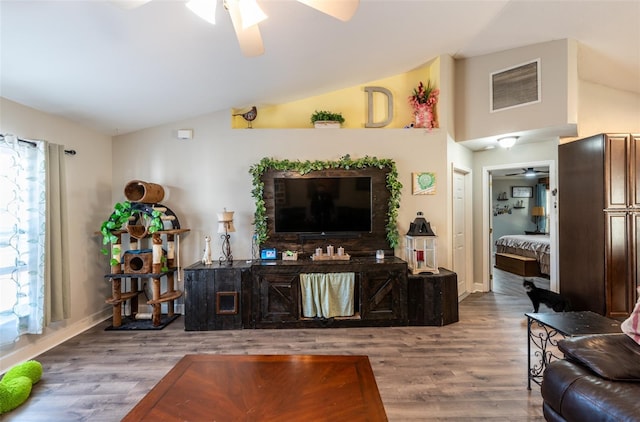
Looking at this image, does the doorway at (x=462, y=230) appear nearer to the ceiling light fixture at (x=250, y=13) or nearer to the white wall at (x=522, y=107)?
the white wall at (x=522, y=107)

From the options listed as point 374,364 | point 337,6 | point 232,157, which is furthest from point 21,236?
point 374,364

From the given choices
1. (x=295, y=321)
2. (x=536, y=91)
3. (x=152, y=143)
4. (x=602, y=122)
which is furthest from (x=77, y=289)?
(x=602, y=122)

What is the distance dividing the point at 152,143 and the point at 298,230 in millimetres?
2264

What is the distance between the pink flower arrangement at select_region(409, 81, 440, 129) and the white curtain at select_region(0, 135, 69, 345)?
13.4ft

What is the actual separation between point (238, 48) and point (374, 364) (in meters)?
3.01

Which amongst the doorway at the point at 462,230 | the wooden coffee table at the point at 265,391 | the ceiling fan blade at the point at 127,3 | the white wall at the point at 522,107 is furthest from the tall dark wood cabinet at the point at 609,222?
the ceiling fan blade at the point at 127,3

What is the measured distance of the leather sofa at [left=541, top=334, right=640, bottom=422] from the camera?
136cm

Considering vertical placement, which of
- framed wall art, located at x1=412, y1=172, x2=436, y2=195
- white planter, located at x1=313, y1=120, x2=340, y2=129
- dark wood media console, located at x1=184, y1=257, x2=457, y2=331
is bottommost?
dark wood media console, located at x1=184, y1=257, x2=457, y2=331

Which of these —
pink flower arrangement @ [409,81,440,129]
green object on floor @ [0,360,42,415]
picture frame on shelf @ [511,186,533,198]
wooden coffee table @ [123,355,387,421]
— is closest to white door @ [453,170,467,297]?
pink flower arrangement @ [409,81,440,129]

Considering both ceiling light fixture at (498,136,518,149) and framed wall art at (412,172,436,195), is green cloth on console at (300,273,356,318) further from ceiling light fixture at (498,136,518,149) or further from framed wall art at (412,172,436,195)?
ceiling light fixture at (498,136,518,149)

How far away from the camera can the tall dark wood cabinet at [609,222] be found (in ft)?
10.5

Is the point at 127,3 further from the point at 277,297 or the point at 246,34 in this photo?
the point at 277,297

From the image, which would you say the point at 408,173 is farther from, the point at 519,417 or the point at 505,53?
the point at 519,417

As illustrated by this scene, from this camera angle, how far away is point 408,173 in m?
3.97
